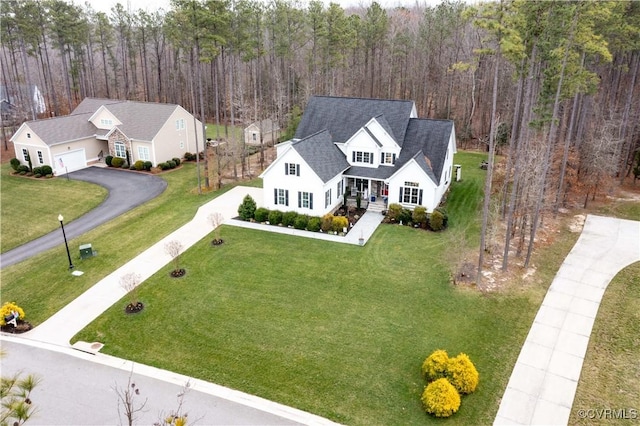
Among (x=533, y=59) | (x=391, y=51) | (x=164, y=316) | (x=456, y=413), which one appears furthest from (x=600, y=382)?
(x=391, y=51)

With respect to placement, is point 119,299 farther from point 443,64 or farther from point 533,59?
point 443,64

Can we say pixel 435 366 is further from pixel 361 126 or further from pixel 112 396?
pixel 361 126

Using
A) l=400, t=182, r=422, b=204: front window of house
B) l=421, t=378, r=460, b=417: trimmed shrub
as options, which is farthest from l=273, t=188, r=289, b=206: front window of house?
l=421, t=378, r=460, b=417: trimmed shrub

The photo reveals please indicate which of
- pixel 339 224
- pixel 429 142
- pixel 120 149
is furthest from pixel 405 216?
pixel 120 149

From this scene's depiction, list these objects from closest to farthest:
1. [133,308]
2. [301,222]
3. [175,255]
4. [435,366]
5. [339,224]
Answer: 1. [435,366]
2. [133,308]
3. [175,255]
4. [339,224]
5. [301,222]

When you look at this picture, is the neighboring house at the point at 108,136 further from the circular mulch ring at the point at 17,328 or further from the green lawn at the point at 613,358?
the green lawn at the point at 613,358

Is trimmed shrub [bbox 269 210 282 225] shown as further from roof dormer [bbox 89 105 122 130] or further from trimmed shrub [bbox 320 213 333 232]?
roof dormer [bbox 89 105 122 130]

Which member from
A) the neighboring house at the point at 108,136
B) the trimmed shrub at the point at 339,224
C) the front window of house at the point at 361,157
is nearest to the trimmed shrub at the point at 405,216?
the trimmed shrub at the point at 339,224
